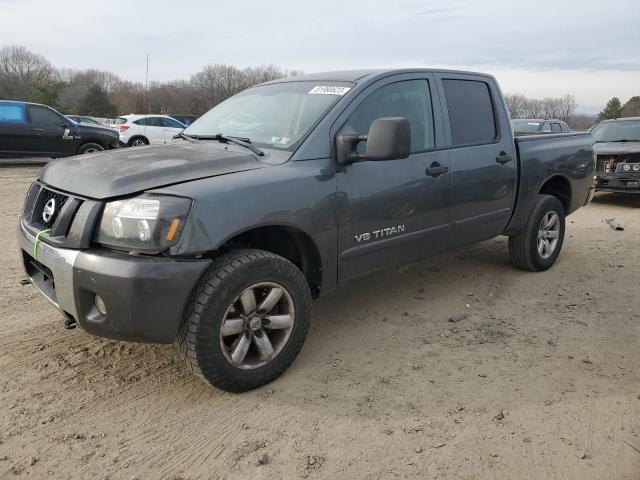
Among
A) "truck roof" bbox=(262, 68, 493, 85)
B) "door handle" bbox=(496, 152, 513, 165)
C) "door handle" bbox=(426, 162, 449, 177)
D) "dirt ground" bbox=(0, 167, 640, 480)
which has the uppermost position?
"truck roof" bbox=(262, 68, 493, 85)

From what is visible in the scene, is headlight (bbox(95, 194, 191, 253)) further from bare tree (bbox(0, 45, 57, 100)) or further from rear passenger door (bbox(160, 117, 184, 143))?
bare tree (bbox(0, 45, 57, 100))

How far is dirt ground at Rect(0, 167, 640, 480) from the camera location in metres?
2.41

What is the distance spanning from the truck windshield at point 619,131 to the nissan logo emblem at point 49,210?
32.7 feet

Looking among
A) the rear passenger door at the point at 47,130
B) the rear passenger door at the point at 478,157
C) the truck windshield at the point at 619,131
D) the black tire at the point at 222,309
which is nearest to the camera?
the black tire at the point at 222,309

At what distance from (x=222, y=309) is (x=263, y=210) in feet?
1.89

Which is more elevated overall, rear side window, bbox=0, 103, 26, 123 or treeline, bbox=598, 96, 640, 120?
treeline, bbox=598, 96, 640, 120

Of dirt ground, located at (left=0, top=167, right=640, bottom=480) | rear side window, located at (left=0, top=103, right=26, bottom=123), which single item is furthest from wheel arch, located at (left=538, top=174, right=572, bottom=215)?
rear side window, located at (left=0, top=103, right=26, bottom=123)

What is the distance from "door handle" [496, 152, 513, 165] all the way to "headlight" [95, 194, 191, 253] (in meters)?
2.90

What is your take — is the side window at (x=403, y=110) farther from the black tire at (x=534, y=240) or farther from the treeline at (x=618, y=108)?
the treeline at (x=618, y=108)

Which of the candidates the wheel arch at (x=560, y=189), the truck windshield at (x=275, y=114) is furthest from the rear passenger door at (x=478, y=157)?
→ the truck windshield at (x=275, y=114)

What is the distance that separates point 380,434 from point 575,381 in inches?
52.3

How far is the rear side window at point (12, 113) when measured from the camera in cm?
1269

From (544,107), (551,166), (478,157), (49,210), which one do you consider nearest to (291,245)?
(49,210)

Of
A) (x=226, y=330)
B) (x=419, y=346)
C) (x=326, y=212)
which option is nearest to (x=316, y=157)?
(x=326, y=212)
